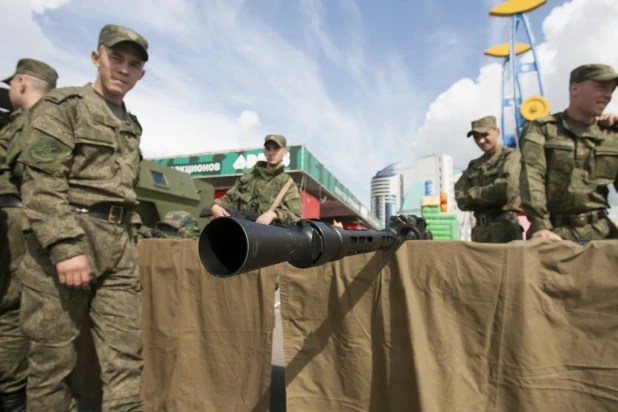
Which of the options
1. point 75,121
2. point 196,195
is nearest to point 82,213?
point 75,121

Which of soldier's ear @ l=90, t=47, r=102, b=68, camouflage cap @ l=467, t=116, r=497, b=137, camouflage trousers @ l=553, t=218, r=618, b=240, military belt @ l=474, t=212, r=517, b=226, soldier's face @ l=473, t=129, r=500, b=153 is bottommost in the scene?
camouflage trousers @ l=553, t=218, r=618, b=240

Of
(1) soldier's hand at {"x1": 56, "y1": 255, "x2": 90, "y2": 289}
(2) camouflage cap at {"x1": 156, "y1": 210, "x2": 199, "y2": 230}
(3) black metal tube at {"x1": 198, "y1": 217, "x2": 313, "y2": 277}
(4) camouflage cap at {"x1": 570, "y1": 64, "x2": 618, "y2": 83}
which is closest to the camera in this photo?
(3) black metal tube at {"x1": 198, "y1": 217, "x2": 313, "y2": 277}

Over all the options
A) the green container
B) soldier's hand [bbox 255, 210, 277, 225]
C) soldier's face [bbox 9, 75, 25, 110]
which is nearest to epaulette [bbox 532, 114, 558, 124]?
soldier's hand [bbox 255, 210, 277, 225]

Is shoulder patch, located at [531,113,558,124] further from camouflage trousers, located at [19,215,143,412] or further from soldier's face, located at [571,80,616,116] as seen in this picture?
camouflage trousers, located at [19,215,143,412]

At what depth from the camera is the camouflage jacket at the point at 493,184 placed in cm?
379

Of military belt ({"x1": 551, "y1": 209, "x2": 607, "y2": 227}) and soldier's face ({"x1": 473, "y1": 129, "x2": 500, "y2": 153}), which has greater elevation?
soldier's face ({"x1": 473, "y1": 129, "x2": 500, "y2": 153})

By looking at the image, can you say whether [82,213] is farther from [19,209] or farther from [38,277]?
[19,209]

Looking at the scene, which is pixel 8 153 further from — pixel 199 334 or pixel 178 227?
pixel 178 227

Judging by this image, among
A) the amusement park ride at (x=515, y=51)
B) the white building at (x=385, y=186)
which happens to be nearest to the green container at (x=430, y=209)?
the amusement park ride at (x=515, y=51)

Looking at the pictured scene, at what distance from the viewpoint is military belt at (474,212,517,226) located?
13.0 ft

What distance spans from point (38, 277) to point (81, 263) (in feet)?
0.93

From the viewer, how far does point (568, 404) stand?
4.49ft

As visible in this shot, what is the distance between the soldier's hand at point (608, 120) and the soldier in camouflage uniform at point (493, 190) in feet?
4.36

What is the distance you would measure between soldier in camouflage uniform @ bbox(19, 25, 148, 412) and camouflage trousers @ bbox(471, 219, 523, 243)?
3.50m
